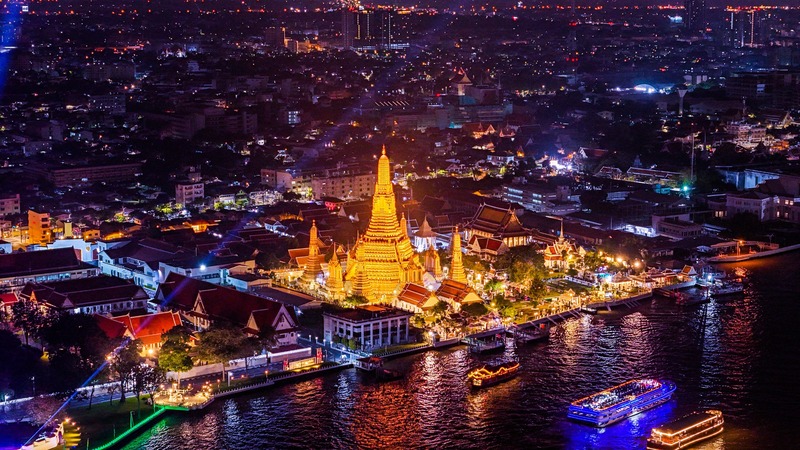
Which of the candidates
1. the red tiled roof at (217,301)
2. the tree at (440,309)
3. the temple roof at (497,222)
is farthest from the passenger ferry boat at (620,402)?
the temple roof at (497,222)

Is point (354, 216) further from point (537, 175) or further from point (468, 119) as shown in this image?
point (468, 119)

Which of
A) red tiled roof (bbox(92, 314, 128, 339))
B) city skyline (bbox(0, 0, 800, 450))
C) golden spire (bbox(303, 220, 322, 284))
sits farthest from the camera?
golden spire (bbox(303, 220, 322, 284))

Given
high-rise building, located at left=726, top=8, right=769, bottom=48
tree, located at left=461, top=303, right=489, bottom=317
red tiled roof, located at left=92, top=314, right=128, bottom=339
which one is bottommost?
tree, located at left=461, top=303, right=489, bottom=317

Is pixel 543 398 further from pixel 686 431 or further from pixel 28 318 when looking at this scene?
pixel 28 318

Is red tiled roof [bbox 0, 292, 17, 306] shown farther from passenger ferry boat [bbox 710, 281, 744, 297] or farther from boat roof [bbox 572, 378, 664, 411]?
passenger ferry boat [bbox 710, 281, 744, 297]

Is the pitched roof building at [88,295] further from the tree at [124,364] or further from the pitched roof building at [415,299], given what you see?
the pitched roof building at [415,299]

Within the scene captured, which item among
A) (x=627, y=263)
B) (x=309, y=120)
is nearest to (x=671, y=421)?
(x=627, y=263)

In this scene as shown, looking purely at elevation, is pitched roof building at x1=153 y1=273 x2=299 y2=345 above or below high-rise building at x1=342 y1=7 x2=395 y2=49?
below

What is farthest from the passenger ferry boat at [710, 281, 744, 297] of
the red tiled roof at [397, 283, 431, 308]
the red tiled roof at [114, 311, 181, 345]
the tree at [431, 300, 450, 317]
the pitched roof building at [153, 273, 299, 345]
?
the red tiled roof at [114, 311, 181, 345]

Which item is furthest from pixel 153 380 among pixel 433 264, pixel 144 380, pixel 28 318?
pixel 433 264
